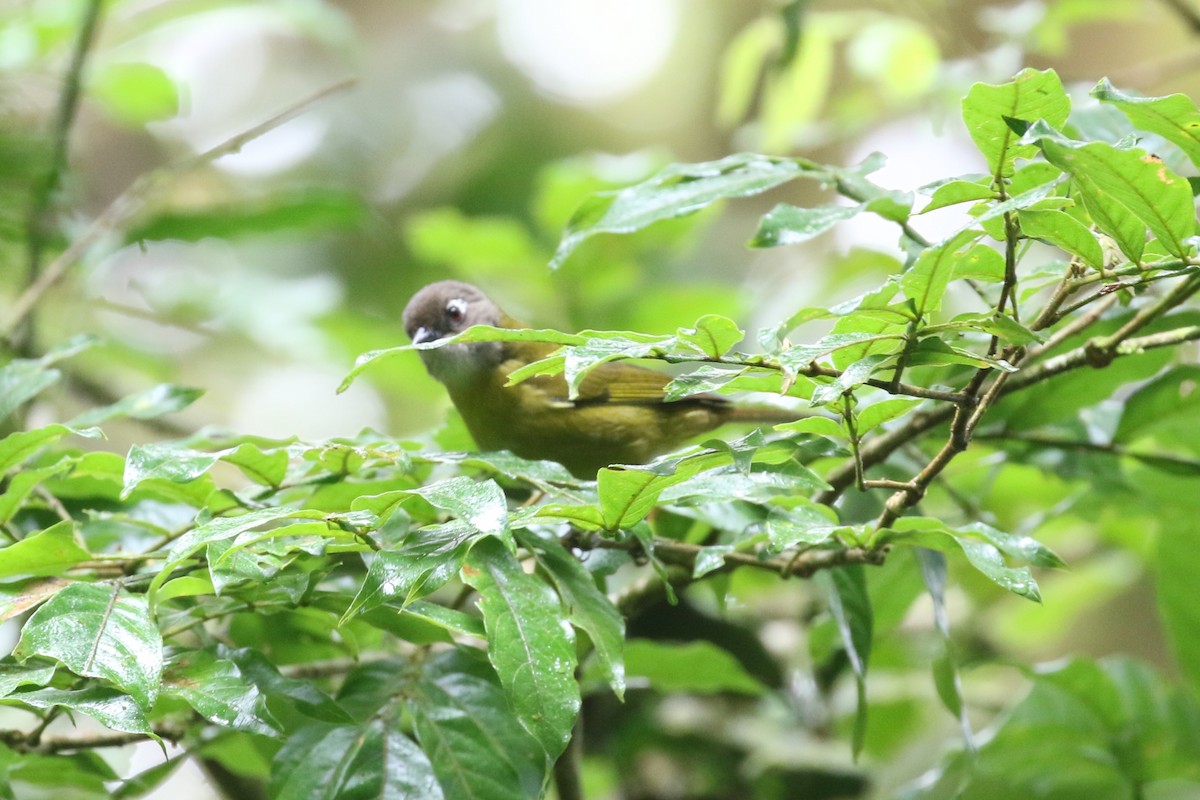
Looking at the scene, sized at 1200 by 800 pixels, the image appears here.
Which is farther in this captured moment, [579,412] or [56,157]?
[579,412]

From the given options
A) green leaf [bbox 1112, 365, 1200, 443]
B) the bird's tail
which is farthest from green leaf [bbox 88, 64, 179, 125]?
green leaf [bbox 1112, 365, 1200, 443]

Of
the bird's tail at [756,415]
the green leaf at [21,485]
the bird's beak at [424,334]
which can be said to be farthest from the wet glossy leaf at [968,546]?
the bird's beak at [424,334]

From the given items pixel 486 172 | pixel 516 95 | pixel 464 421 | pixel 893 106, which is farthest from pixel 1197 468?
pixel 516 95

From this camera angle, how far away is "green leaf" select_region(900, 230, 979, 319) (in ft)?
4.01

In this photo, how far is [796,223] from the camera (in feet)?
5.58

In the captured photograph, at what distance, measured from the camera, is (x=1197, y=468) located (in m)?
2.04

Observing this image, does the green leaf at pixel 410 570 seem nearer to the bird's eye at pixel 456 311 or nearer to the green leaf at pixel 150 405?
the green leaf at pixel 150 405

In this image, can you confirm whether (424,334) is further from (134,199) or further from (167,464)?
(167,464)

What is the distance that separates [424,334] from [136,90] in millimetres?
1360

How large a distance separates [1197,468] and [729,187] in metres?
1.08

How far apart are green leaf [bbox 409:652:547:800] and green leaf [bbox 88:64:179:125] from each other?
103 inches

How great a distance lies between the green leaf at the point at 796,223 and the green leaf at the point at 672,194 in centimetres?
10

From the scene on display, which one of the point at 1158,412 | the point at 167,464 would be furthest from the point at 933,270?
the point at 1158,412

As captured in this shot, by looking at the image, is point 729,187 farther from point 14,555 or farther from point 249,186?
point 249,186
